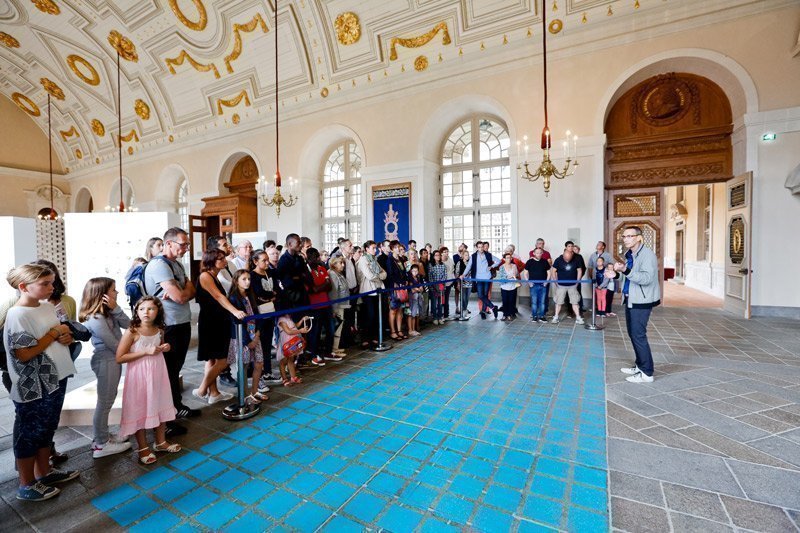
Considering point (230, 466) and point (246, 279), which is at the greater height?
point (246, 279)

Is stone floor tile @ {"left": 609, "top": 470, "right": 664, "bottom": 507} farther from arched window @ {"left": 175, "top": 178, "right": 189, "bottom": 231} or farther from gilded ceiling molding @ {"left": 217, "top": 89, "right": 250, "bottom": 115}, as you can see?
arched window @ {"left": 175, "top": 178, "right": 189, "bottom": 231}

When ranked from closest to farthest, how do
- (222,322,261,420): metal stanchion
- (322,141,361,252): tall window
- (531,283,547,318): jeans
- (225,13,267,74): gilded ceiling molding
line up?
(222,322,261,420): metal stanchion → (531,283,547,318): jeans → (225,13,267,74): gilded ceiling molding → (322,141,361,252): tall window

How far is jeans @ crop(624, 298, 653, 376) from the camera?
395 centimetres

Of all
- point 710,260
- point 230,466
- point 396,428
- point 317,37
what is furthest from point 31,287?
point 710,260

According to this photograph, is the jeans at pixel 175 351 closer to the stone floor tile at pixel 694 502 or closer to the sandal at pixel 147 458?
the sandal at pixel 147 458

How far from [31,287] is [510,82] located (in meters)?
10.1

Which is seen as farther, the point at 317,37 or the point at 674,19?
the point at 317,37

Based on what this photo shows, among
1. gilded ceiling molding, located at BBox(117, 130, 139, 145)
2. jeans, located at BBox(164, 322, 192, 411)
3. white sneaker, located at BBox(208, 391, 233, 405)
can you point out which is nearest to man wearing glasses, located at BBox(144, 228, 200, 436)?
jeans, located at BBox(164, 322, 192, 411)

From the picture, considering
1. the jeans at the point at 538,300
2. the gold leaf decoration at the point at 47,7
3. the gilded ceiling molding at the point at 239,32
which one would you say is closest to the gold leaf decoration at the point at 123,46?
the gold leaf decoration at the point at 47,7

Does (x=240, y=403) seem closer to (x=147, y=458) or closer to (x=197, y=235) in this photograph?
(x=147, y=458)

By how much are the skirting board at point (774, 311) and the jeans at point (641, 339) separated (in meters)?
5.68

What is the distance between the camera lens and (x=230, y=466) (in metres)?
2.52

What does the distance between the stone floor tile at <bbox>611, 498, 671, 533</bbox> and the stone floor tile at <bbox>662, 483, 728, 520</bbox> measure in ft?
0.28

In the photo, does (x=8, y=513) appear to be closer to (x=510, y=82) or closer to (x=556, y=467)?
(x=556, y=467)
